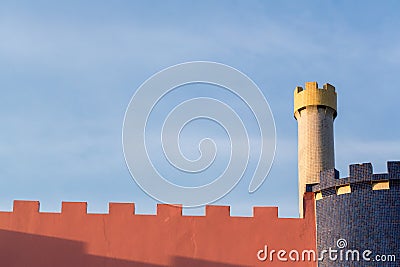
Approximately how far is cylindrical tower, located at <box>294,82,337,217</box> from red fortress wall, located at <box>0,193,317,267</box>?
4241mm

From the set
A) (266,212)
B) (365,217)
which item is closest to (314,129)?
(266,212)

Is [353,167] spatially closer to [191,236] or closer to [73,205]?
[191,236]

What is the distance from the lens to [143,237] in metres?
17.8

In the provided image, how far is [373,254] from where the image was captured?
16812 mm

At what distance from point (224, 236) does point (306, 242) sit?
233 cm

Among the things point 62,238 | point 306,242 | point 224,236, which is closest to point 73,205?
point 62,238

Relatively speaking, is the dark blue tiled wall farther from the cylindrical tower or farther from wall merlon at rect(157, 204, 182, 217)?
the cylindrical tower

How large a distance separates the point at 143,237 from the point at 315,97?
8.68m

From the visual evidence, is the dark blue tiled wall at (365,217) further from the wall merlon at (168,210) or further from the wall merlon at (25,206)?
the wall merlon at (25,206)

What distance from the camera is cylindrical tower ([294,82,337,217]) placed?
22219 mm

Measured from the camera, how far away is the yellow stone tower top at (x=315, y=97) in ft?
74.6

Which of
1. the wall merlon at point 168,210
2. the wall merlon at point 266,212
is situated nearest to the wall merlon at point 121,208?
the wall merlon at point 168,210

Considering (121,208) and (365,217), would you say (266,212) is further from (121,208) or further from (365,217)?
(121,208)

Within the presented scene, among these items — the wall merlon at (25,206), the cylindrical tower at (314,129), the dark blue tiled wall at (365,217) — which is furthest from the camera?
the cylindrical tower at (314,129)
